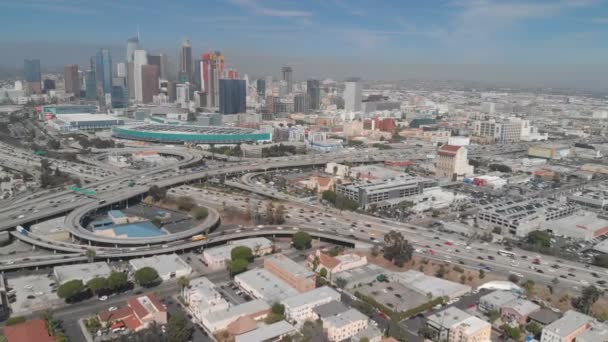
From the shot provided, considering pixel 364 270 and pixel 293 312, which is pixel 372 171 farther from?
pixel 293 312

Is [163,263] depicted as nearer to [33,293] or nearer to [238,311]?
[33,293]

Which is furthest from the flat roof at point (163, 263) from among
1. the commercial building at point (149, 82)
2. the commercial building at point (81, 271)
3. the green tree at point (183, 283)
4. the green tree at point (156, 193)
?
the commercial building at point (149, 82)

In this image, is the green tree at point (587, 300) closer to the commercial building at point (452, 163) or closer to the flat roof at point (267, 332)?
the flat roof at point (267, 332)

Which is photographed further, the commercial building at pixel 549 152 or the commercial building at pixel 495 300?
the commercial building at pixel 549 152

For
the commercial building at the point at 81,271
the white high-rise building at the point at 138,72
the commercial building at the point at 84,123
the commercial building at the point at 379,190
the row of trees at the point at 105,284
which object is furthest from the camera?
the white high-rise building at the point at 138,72

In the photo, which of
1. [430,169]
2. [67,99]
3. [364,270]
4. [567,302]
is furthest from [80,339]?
[67,99]

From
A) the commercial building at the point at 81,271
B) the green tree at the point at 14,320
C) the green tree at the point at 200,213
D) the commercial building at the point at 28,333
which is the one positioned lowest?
the green tree at the point at 14,320
